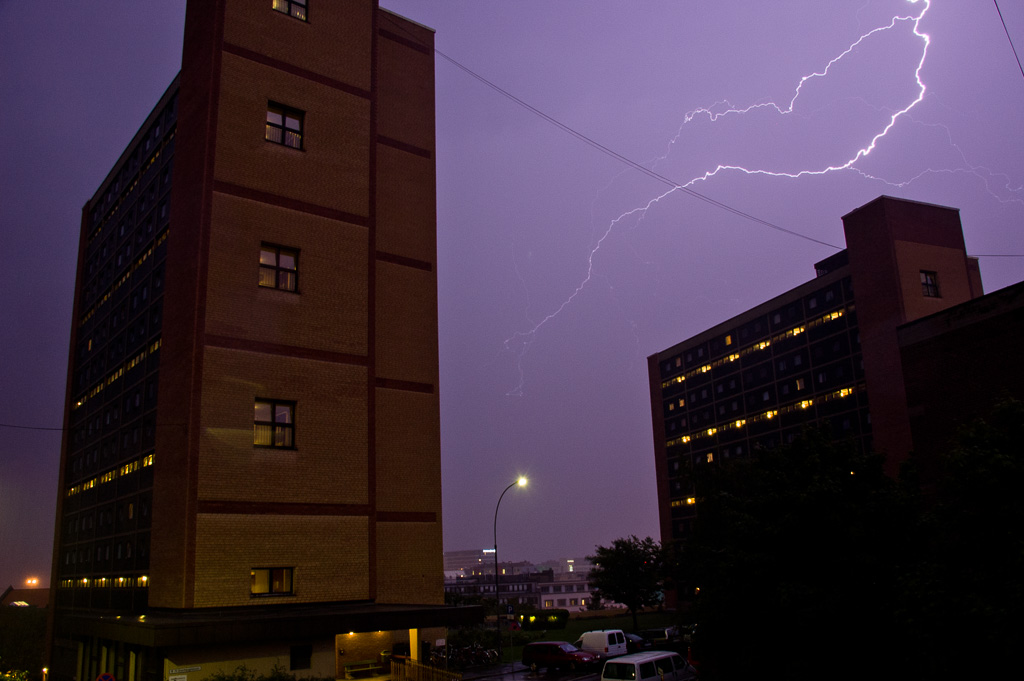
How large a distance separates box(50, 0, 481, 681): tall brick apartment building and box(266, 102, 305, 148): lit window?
2.7 inches

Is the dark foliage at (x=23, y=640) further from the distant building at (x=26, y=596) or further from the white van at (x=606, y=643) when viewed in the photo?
the distant building at (x=26, y=596)

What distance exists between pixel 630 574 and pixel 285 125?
47.5m

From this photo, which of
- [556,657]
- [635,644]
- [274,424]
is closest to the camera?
[274,424]

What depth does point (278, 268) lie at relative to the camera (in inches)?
1008

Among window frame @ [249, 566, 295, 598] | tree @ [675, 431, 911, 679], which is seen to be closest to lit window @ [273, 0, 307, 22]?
window frame @ [249, 566, 295, 598]

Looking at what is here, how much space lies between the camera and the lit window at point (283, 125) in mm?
26750

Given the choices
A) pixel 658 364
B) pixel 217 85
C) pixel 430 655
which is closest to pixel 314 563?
pixel 430 655

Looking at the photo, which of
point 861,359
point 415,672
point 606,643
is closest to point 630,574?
point 606,643

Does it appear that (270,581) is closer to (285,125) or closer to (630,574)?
(285,125)

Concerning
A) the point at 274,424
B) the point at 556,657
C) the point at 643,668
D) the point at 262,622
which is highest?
the point at 274,424

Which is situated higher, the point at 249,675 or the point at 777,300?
the point at 777,300

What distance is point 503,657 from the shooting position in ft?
145

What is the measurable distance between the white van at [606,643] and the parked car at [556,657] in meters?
1.24

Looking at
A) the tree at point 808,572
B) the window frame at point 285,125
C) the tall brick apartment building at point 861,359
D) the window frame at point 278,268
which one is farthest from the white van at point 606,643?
the window frame at point 285,125
